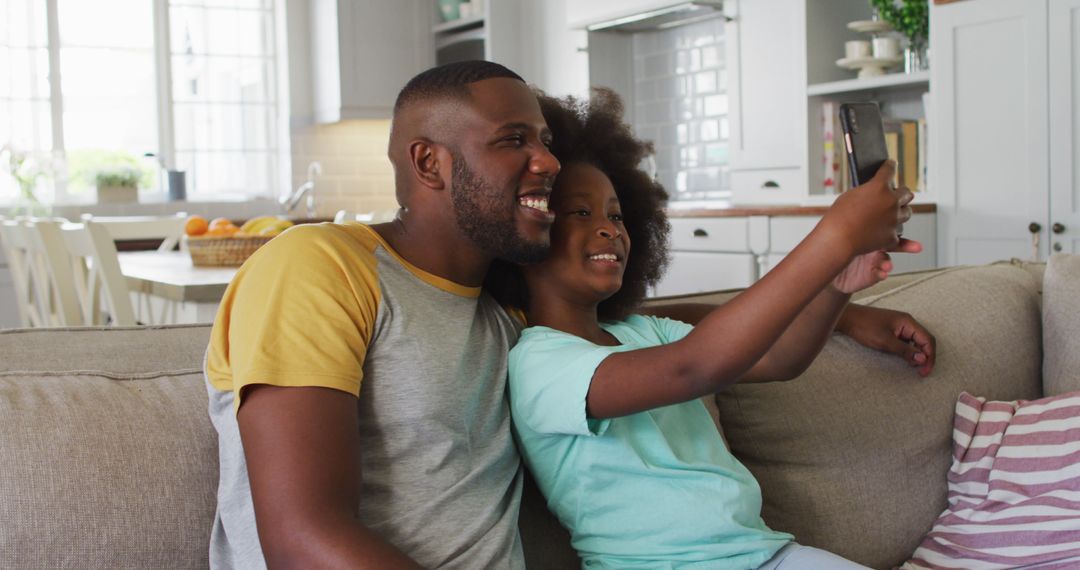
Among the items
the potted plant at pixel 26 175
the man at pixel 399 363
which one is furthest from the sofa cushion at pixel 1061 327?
the potted plant at pixel 26 175

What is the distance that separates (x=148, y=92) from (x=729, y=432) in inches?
214

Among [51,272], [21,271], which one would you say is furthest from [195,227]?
[21,271]

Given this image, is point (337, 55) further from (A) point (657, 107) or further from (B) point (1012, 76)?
(B) point (1012, 76)

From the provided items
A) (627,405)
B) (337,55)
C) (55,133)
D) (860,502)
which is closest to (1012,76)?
(860,502)

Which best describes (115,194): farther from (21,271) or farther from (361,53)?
(21,271)

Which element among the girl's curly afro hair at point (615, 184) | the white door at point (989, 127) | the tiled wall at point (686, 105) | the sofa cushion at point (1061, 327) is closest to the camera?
the girl's curly afro hair at point (615, 184)

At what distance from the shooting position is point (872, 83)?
4.18 metres

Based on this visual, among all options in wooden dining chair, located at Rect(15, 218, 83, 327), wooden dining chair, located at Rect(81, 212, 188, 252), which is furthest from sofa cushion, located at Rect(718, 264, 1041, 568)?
wooden dining chair, located at Rect(81, 212, 188, 252)

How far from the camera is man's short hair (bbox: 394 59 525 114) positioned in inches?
45.9

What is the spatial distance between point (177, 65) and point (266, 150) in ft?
2.30

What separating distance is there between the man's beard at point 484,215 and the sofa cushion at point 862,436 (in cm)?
54

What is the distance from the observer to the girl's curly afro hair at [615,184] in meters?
1.37

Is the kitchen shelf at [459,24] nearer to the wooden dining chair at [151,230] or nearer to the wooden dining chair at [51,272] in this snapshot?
the wooden dining chair at [151,230]

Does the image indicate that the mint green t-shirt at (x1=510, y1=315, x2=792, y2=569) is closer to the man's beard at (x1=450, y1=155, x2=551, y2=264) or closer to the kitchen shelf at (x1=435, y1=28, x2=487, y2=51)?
the man's beard at (x1=450, y1=155, x2=551, y2=264)
